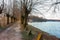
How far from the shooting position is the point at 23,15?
3.15m

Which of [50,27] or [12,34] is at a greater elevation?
[50,27]

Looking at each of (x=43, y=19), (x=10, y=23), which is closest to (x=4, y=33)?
(x=10, y=23)

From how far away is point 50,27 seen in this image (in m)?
2.62

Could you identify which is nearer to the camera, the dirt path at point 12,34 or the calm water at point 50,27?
the calm water at point 50,27

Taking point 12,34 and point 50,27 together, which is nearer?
point 50,27

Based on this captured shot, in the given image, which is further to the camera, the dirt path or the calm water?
the dirt path

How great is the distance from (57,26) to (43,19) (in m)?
0.35

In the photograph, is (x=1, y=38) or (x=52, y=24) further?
(x=1, y=38)

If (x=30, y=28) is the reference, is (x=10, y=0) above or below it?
above

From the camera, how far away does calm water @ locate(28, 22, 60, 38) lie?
2.55 metres

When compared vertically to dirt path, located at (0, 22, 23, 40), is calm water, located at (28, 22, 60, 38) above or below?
above

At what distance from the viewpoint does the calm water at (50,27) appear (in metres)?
2.55

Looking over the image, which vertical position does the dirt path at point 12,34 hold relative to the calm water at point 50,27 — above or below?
below

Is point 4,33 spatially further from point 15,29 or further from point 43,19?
point 43,19
